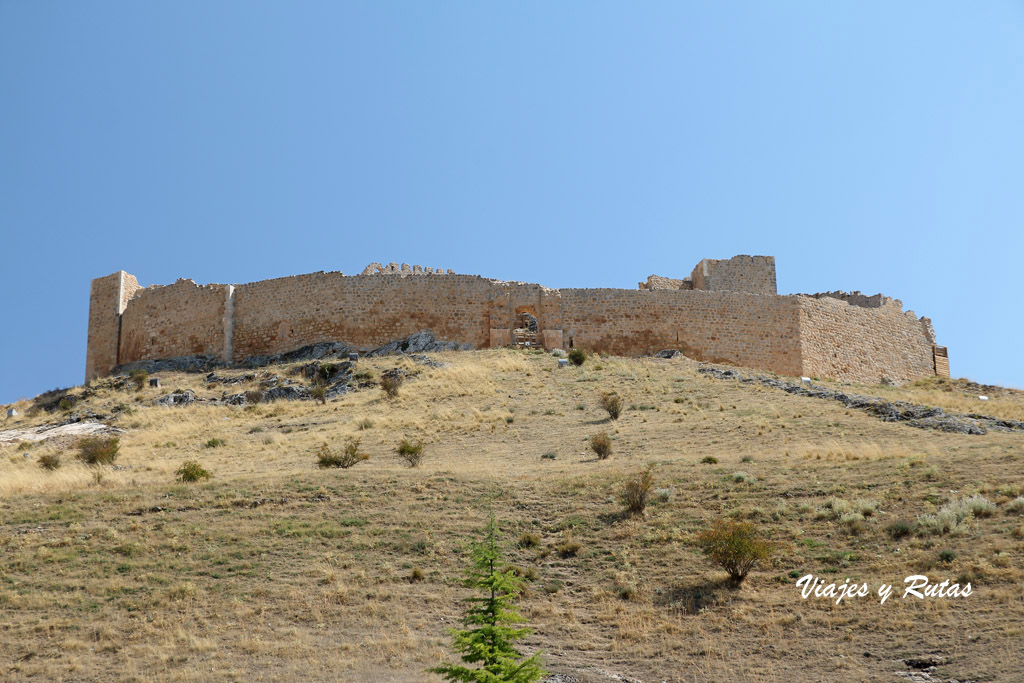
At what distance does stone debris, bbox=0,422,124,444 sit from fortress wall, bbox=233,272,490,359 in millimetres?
7549

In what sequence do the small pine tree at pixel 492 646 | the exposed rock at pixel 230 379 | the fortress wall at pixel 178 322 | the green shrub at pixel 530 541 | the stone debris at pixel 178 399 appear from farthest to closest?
the fortress wall at pixel 178 322 < the exposed rock at pixel 230 379 < the stone debris at pixel 178 399 < the green shrub at pixel 530 541 < the small pine tree at pixel 492 646

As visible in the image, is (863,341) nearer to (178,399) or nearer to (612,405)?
(612,405)

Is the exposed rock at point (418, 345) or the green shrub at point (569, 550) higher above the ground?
the exposed rock at point (418, 345)

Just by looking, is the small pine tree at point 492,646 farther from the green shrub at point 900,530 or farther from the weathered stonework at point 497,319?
the weathered stonework at point 497,319

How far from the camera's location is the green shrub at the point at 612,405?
71.1 feet

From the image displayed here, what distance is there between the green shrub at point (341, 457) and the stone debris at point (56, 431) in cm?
692

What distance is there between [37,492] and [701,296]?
20.2 metres

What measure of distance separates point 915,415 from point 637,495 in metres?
9.13

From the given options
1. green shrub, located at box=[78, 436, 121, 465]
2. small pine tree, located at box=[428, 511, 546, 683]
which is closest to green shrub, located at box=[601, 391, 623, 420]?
green shrub, located at box=[78, 436, 121, 465]

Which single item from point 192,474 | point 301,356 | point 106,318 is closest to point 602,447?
point 192,474

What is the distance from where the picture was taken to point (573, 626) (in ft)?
37.6

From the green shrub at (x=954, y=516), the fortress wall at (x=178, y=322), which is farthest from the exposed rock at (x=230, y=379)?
the green shrub at (x=954, y=516)

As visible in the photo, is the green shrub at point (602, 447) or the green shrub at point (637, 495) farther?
the green shrub at point (602, 447)

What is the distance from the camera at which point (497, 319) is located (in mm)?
29844
